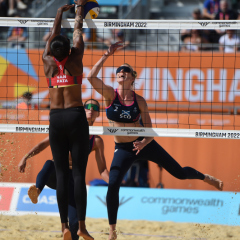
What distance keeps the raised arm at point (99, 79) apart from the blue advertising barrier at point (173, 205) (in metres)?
A: 2.77

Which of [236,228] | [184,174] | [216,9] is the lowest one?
[236,228]

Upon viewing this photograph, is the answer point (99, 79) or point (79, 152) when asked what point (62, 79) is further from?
point (99, 79)

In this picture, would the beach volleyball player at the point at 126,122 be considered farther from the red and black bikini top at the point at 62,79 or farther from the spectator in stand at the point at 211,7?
the spectator in stand at the point at 211,7

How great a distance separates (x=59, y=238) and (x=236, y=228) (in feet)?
9.31

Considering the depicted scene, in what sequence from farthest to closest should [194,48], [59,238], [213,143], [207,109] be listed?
[194,48], [207,109], [213,143], [59,238]

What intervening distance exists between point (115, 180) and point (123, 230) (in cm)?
190

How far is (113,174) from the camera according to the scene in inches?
205

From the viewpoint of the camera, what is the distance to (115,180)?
5164 millimetres

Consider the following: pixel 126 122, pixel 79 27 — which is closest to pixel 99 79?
pixel 126 122

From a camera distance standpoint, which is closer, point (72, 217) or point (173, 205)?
point (72, 217)

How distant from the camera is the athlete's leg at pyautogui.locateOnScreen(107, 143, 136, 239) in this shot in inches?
204

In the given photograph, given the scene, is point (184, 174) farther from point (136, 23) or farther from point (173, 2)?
point (173, 2)

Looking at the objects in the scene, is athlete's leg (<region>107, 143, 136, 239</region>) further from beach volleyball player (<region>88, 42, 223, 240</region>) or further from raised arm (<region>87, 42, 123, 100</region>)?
raised arm (<region>87, 42, 123, 100</region>)

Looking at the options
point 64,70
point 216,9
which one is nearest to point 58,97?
point 64,70
